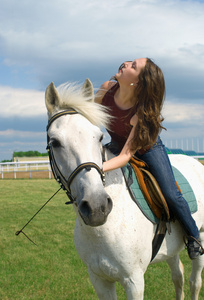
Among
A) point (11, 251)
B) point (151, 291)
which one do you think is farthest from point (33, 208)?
point (151, 291)

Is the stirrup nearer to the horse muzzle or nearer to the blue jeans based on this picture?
the blue jeans

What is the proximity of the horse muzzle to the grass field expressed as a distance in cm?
291

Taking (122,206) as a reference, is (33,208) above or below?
below

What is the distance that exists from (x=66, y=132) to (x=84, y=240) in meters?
1.00

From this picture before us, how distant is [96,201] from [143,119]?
992 millimetres

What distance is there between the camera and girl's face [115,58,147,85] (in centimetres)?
289

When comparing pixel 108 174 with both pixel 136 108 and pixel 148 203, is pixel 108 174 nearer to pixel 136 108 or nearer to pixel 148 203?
pixel 148 203

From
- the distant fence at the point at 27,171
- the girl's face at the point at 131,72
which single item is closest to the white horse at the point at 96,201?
the girl's face at the point at 131,72

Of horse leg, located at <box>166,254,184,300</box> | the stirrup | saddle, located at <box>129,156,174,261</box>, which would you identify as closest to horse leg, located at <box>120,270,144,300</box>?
saddle, located at <box>129,156,174,261</box>

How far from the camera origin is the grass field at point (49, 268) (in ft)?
15.5

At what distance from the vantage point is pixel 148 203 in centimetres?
287

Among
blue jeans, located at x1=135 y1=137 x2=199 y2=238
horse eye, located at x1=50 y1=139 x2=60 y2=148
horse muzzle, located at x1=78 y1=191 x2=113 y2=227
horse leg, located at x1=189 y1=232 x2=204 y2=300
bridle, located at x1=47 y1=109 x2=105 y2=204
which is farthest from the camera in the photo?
horse leg, located at x1=189 y1=232 x2=204 y2=300

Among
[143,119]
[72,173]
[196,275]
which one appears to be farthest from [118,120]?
[196,275]

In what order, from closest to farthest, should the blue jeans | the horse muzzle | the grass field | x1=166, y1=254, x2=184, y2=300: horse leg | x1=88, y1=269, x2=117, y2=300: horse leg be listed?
the horse muzzle < x1=88, y1=269, x2=117, y2=300: horse leg < the blue jeans < x1=166, y1=254, x2=184, y2=300: horse leg < the grass field
